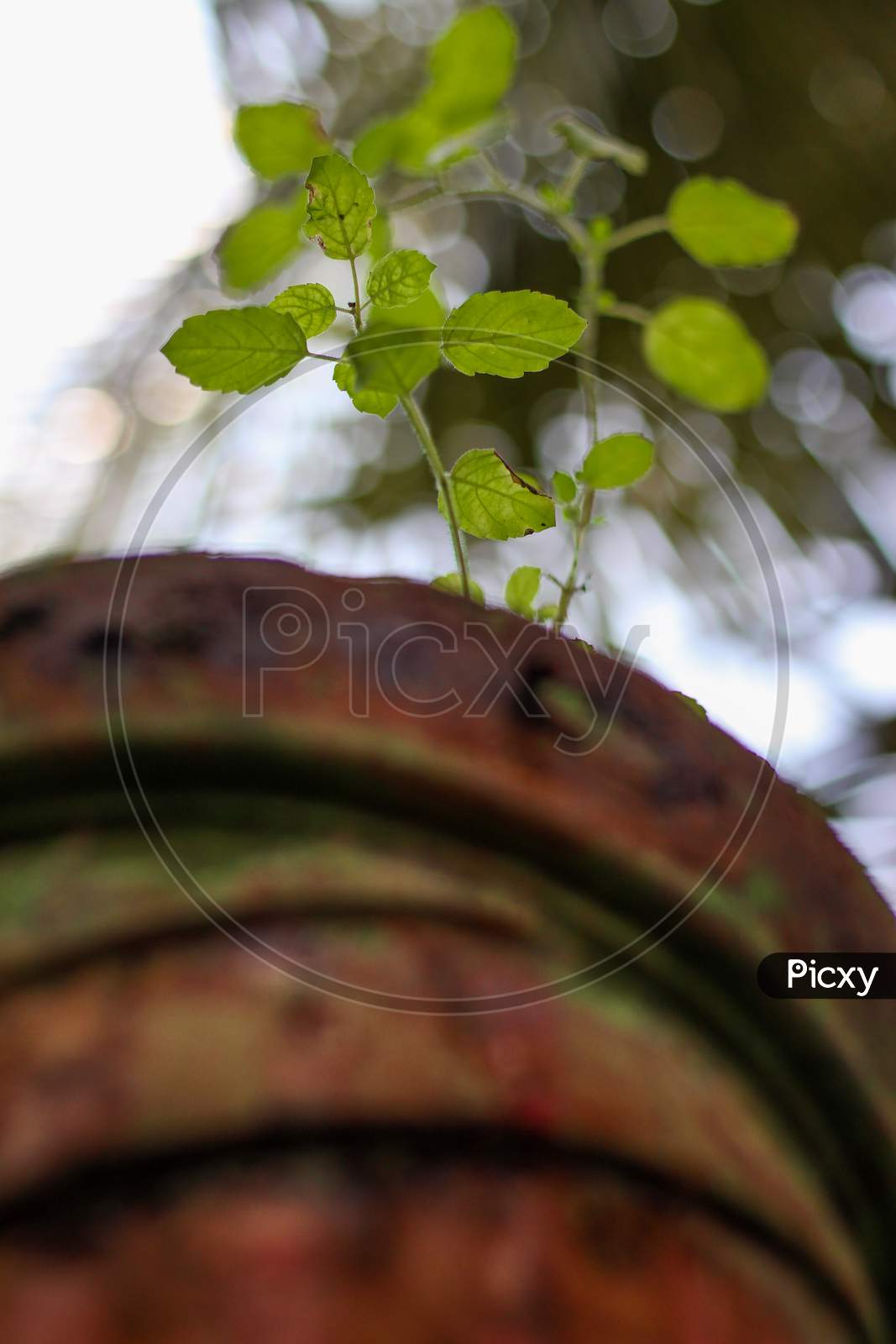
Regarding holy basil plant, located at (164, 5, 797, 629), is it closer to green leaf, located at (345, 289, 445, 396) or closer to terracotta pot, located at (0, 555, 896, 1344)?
green leaf, located at (345, 289, 445, 396)

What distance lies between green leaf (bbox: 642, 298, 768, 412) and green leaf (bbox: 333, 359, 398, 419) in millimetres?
172

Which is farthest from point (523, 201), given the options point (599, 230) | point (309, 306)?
point (309, 306)

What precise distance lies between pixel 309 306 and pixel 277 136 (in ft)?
0.37

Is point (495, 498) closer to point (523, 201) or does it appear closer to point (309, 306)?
point (309, 306)

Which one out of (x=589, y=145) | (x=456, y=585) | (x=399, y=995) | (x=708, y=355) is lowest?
(x=399, y=995)

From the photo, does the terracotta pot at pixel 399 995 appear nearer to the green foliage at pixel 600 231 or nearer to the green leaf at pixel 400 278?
the green leaf at pixel 400 278

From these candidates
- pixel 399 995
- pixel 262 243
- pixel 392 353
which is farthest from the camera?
pixel 262 243

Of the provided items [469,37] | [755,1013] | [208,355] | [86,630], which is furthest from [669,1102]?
[469,37]

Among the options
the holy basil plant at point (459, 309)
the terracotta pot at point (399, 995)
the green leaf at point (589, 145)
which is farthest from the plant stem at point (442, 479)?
the green leaf at point (589, 145)

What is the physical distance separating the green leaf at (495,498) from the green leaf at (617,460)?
3cm

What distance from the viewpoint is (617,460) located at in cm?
37

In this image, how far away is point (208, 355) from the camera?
332mm

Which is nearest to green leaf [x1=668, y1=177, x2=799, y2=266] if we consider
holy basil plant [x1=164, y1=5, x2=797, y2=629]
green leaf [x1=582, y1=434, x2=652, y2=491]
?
holy basil plant [x1=164, y1=5, x2=797, y2=629]

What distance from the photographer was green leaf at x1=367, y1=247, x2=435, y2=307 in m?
0.33
